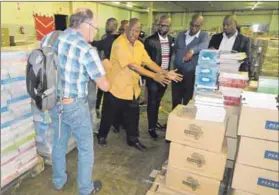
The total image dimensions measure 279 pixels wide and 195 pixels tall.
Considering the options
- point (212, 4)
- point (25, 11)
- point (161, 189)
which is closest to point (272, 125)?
point (161, 189)

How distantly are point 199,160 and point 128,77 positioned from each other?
1123 mm

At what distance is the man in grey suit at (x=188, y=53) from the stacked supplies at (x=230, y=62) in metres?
0.55

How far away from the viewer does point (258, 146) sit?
1.50m

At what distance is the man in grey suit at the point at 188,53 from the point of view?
8.80ft

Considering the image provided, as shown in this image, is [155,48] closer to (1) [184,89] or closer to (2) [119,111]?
(1) [184,89]

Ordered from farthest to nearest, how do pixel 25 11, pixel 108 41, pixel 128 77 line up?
pixel 25 11 → pixel 108 41 → pixel 128 77

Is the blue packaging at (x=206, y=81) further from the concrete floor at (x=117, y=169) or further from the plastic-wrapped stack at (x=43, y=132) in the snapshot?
the plastic-wrapped stack at (x=43, y=132)

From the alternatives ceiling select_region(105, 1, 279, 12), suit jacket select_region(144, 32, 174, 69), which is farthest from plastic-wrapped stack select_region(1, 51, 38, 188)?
ceiling select_region(105, 1, 279, 12)

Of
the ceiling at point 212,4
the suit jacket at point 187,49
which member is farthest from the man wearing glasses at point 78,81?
the ceiling at point 212,4

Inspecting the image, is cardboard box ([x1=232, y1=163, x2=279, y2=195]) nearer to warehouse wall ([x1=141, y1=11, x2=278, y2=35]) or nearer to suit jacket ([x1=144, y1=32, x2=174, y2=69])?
suit jacket ([x1=144, y1=32, x2=174, y2=69])

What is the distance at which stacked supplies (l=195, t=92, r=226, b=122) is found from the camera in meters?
1.68

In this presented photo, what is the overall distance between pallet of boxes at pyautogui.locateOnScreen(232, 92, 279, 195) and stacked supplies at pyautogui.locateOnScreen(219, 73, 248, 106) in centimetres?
49

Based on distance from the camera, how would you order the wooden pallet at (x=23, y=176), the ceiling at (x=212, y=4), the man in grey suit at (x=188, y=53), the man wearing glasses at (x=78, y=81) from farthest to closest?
1. the ceiling at (x=212, y=4)
2. the man in grey suit at (x=188, y=53)
3. the wooden pallet at (x=23, y=176)
4. the man wearing glasses at (x=78, y=81)

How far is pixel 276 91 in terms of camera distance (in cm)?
148
